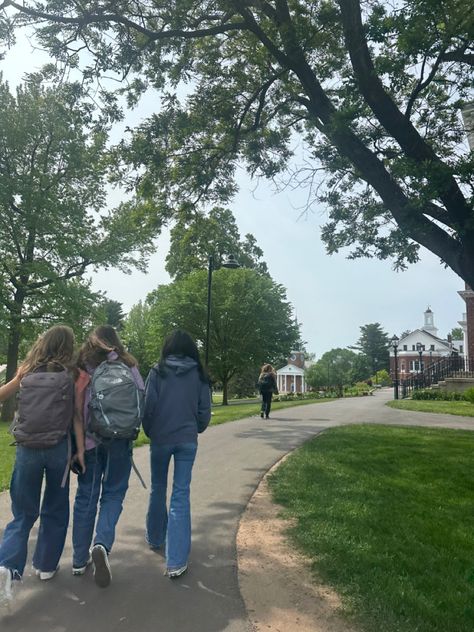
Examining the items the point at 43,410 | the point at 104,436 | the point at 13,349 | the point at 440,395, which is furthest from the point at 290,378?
the point at 43,410

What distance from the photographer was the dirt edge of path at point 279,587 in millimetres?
3070

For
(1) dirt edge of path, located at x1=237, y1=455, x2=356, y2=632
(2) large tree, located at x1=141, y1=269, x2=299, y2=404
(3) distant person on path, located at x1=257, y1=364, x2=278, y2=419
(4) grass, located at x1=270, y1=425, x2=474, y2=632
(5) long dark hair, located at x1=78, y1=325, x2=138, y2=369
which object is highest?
(2) large tree, located at x1=141, y1=269, x2=299, y2=404

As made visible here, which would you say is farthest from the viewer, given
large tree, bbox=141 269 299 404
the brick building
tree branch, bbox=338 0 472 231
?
the brick building

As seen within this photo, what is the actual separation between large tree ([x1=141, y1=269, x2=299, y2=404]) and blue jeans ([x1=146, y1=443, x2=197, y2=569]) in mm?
29457

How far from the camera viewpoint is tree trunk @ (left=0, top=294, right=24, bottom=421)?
22047 mm

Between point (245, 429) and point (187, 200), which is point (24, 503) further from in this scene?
point (187, 200)

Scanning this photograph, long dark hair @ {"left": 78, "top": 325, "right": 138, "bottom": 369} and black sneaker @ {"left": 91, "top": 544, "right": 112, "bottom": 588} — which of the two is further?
long dark hair @ {"left": 78, "top": 325, "right": 138, "bottom": 369}

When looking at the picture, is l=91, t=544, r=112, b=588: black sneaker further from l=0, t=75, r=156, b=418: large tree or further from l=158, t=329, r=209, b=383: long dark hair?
l=0, t=75, r=156, b=418: large tree

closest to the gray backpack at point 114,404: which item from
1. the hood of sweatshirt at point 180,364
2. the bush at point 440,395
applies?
the hood of sweatshirt at point 180,364

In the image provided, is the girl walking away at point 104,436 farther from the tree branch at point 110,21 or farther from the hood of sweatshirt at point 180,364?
the tree branch at point 110,21

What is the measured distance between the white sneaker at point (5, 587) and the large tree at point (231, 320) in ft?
100.0

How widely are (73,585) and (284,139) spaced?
1111cm

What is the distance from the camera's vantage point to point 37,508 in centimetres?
356

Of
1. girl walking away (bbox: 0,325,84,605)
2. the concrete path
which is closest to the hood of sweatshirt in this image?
girl walking away (bbox: 0,325,84,605)
